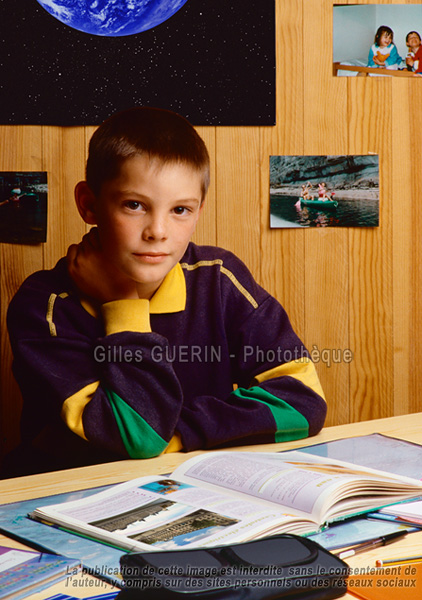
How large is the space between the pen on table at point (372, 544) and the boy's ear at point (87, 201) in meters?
0.86

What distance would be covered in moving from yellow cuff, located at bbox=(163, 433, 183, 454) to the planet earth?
1.17 m

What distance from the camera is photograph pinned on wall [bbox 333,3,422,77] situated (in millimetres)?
1968

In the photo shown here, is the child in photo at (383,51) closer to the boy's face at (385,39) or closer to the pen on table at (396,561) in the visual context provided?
the boy's face at (385,39)

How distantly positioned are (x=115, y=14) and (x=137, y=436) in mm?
1230

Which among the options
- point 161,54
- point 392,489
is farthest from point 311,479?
point 161,54

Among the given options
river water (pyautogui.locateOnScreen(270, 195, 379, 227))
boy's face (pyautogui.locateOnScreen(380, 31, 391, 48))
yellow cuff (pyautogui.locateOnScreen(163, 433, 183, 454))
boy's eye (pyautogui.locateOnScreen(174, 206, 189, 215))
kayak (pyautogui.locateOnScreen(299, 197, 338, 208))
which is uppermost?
boy's face (pyautogui.locateOnScreen(380, 31, 391, 48))

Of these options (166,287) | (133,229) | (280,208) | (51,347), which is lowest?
(51,347)

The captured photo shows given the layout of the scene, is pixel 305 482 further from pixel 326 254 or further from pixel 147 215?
pixel 326 254

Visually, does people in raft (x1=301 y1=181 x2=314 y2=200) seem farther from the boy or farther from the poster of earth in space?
the boy

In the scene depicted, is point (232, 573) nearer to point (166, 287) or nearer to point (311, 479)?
point (311, 479)

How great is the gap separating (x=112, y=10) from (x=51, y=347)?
104 centimetres

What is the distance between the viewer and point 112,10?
1.81 meters

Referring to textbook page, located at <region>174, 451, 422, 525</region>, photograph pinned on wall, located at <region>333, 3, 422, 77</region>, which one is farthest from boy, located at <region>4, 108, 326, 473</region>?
photograph pinned on wall, located at <region>333, 3, 422, 77</region>

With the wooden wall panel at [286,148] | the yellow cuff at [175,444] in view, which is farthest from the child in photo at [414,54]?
the yellow cuff at [175,444]
